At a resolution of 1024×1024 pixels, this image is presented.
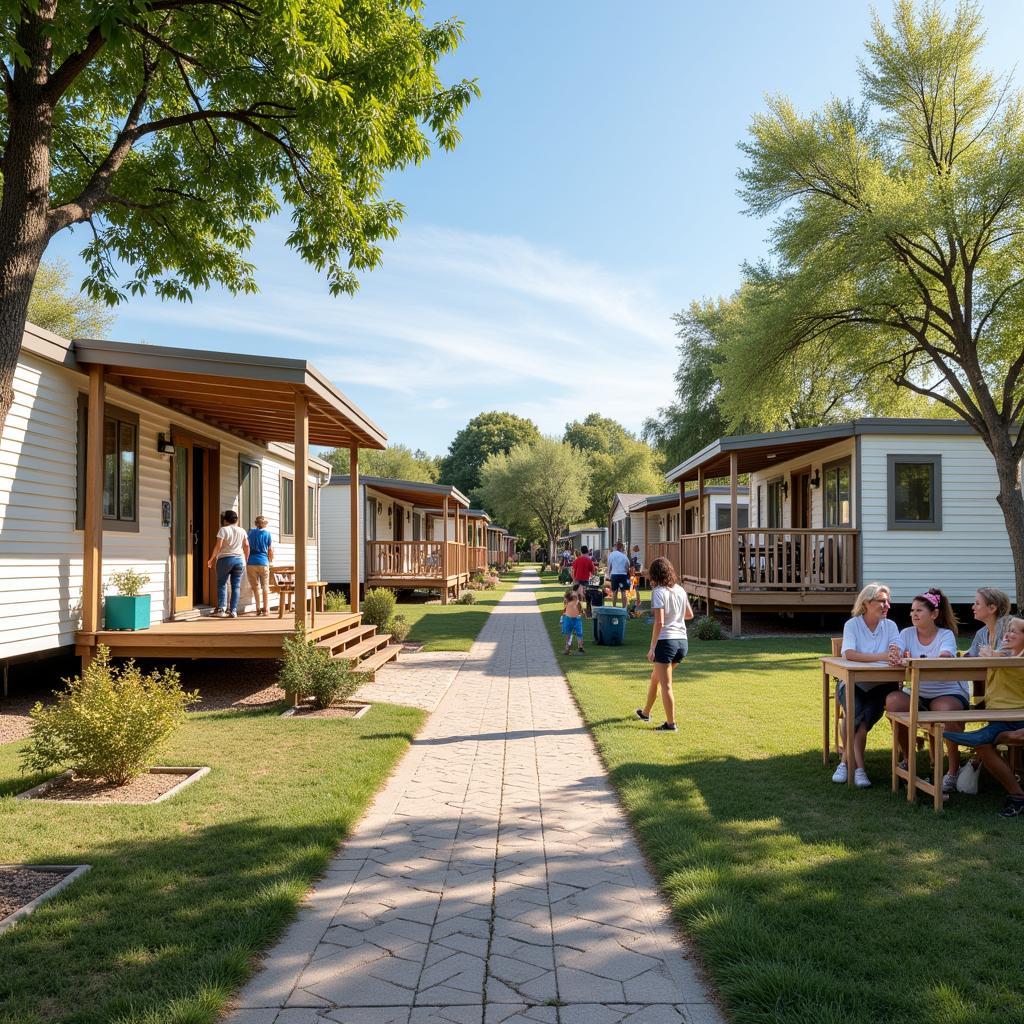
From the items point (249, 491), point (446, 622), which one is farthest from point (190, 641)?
point (446, 622)

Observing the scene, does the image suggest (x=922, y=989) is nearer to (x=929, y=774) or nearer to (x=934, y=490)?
(x=929, y=774)

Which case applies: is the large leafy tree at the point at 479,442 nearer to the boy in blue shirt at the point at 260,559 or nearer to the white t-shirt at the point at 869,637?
the boy in blue shirt at the point at 260,559

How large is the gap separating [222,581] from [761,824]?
28.5 feet

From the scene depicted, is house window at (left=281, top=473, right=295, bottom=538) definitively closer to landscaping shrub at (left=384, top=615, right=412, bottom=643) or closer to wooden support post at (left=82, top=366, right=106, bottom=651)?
landscaping shrub at (left=384, top=615, right=412, bottom=643)

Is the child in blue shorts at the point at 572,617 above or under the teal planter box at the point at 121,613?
under

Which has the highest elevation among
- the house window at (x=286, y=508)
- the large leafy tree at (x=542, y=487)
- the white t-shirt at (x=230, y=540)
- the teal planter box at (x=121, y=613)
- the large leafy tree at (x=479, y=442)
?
the large leafy tree at (x=479, y=442)

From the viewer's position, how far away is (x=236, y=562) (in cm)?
1143

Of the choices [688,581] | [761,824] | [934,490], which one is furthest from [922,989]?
[688,581]

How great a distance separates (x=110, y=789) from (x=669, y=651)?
4556 millimetres

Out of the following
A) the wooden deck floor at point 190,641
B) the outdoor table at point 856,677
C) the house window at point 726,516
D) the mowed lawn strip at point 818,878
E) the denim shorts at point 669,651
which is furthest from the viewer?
the house window at point 726,516

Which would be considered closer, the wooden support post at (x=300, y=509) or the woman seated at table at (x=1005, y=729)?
the woman seated at table at (x=1005, y=729)

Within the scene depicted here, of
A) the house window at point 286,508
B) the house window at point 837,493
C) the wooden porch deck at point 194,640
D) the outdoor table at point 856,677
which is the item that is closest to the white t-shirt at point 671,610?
the outdoor table at point 856,677

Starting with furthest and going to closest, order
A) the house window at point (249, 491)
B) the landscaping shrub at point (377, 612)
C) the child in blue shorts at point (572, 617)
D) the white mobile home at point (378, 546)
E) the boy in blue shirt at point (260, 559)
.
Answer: the white mobile home at point (378, 546) < the landscaping shrub at point (377, 612) < the house window at point (249, 491) < the child in blue shorts at point (572, 617) < the boy in blue shirt at point (260, 559)

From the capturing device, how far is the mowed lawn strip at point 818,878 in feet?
9.60
